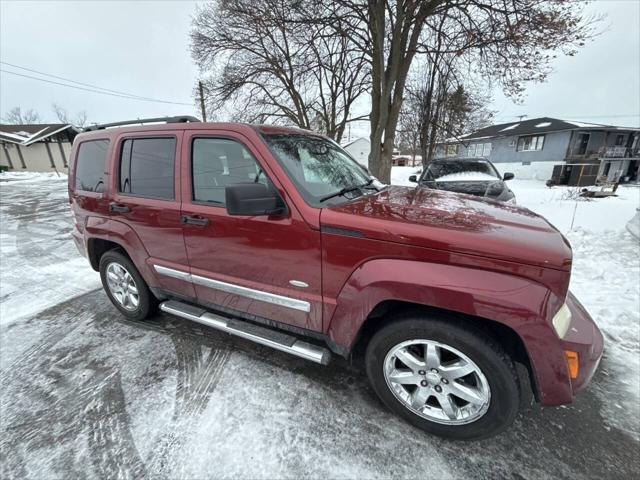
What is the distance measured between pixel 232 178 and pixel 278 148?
0.44m

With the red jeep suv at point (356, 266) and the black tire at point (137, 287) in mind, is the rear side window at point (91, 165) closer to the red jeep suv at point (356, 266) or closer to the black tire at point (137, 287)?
the red jeep suv at point (356, 266)

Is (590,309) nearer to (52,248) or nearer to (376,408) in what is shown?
(376,408)

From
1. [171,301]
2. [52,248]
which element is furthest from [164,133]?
[52,248]

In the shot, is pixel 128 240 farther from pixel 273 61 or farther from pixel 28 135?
pixel 28 135

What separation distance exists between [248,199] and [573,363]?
2.06 m

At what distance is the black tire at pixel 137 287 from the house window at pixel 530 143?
34291mm

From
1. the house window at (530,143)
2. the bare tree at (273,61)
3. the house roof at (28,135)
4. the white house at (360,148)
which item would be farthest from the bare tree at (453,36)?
the white house at (360,148)

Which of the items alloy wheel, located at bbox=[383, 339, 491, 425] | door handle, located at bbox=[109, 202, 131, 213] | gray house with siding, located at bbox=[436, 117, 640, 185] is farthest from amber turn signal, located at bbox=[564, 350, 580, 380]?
gray house with siding, located at bbox=[436, 117, 640, 185]

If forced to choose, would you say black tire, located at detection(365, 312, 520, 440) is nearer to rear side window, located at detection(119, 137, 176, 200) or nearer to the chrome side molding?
the chrome side molding

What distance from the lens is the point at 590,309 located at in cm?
331

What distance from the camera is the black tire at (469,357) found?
166cm

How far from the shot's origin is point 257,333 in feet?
7.69

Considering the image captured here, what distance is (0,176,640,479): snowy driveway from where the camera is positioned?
175 centimetres

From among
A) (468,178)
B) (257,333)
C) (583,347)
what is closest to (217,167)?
(257,333)
